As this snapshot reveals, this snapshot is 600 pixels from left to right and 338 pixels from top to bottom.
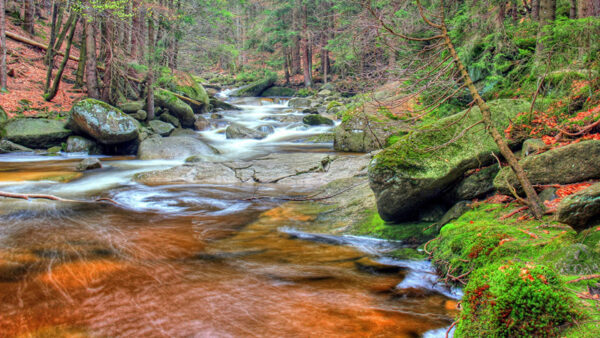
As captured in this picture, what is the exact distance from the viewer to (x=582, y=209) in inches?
118

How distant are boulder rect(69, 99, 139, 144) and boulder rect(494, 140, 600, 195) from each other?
43.0 feet

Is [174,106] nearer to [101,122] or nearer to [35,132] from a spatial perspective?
[101,122]

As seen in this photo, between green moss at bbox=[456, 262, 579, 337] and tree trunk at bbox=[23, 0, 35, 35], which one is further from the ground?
tree trunk at bbox=[23, 0, 35, 35]

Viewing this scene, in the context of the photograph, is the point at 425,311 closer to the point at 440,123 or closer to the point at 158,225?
the point at 440,123

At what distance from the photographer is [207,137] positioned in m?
18.1

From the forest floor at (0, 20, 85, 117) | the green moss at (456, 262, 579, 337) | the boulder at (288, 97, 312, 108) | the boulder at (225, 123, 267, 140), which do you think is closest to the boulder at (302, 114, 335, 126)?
the boulder at (225, 123, 267, 140)

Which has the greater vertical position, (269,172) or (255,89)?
(255,89)

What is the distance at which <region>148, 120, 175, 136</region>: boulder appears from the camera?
16.8 m

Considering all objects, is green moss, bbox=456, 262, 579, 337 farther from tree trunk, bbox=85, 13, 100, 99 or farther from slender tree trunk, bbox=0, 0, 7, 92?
slender tree trunk, bbox=0, 0, 7, 92

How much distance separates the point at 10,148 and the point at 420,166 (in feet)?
48.7

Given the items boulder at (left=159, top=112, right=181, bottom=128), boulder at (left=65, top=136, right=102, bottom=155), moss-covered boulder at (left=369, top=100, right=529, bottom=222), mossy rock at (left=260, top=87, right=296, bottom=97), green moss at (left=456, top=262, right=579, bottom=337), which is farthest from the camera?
mossy rock at (left=260, top=87, right=296, bottom=97)

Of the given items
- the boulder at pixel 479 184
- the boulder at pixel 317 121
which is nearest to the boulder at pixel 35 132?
the boulder at pixel 317 121

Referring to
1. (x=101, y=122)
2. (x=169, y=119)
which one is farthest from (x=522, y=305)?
(x=169, y=119)

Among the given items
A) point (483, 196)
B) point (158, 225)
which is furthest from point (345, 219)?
point (158, 225)
